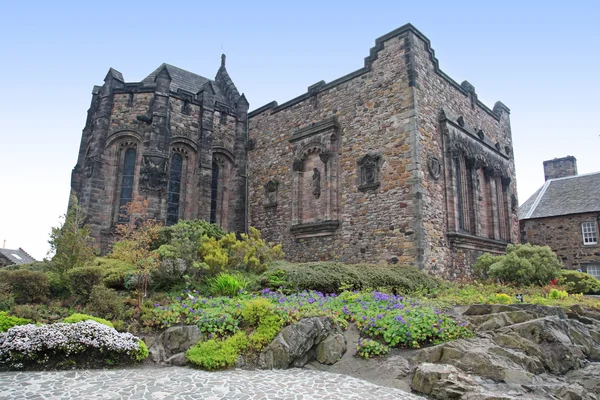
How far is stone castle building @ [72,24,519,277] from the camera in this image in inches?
566

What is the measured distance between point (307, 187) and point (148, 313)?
1028cm

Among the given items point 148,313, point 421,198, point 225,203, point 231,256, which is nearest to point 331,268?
point 231,256

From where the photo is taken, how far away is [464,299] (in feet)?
34.3

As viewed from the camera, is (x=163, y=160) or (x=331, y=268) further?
(x=163, y=160)

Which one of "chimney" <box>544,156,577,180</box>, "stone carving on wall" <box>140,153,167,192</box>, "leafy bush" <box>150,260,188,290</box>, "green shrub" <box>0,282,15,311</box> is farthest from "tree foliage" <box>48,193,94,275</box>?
"chimney" <box>544,156,577,180</box>

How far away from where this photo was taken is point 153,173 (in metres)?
17.0

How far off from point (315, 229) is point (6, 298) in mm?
10467

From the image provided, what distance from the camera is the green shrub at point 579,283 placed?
13.2m

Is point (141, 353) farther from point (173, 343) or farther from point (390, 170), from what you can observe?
point (390, 170)

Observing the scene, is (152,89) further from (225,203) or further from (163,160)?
(225,203)

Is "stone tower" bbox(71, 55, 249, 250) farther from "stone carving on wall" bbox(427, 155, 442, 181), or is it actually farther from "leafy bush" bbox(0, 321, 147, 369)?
"leafy bush" bbox(0, 321, 147, 369)

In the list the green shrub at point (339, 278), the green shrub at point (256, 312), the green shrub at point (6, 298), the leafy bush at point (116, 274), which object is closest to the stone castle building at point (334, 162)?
the green shrub at point (339, 278)

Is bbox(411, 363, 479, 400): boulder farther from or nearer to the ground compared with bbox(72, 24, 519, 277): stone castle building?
nearer to the ground

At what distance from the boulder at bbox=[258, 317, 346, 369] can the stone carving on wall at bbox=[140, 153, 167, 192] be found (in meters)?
11.6
